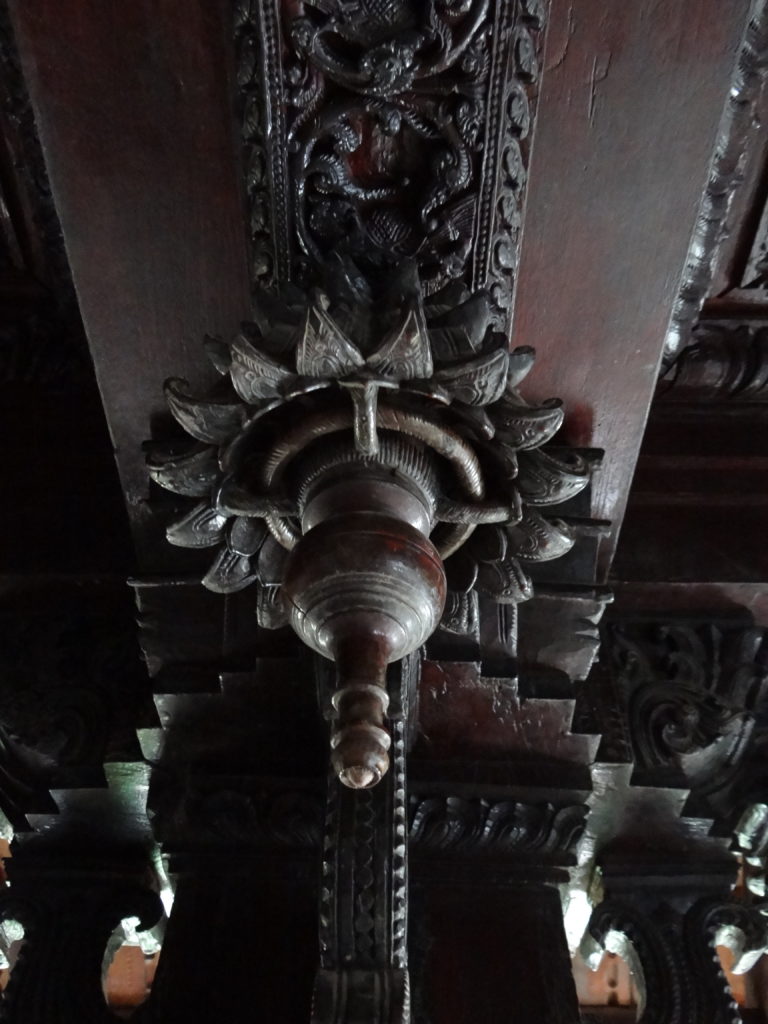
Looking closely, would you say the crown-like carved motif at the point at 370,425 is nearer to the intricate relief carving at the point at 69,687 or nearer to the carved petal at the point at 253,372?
the carved petal at the point at 253,372

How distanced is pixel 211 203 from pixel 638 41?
1.82ft

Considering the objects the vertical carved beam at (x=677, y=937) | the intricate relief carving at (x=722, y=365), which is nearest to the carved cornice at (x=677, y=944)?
the vertical carved beam at (x=677, y=937)

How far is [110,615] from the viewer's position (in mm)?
1611

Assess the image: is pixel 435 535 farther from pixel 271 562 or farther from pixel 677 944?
pixel 677 944

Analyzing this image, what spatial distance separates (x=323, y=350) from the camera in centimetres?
91

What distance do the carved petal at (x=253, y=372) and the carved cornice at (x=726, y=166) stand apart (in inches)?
27.1

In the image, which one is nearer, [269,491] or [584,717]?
[269,491]

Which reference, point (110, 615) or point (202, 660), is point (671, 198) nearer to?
point (202, 660)

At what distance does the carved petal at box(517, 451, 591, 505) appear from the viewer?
1060 mm

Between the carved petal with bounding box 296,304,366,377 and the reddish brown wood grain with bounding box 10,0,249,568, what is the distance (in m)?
0.32

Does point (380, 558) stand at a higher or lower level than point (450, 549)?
lower

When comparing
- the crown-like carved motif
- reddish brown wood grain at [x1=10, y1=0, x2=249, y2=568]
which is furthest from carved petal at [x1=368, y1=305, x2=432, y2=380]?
reddish brown wood grain at [x1=10, y1=0, x2=249, y2=568]

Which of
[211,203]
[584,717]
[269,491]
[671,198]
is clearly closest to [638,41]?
[671,198]

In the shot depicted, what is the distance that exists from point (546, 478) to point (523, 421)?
79 millimetres
